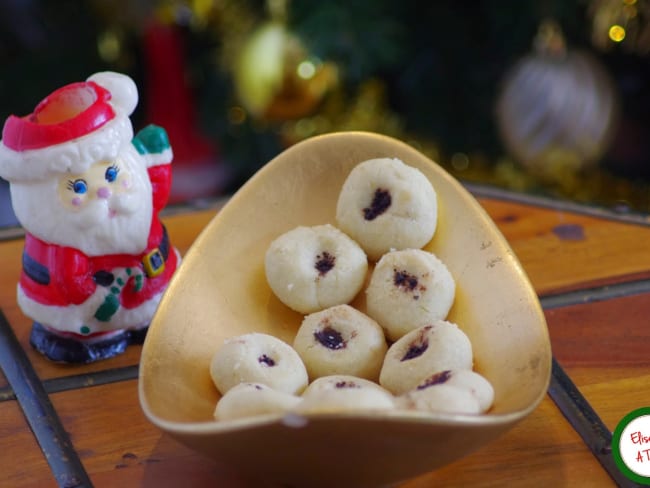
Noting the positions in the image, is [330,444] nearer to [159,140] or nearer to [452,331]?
[452,331]

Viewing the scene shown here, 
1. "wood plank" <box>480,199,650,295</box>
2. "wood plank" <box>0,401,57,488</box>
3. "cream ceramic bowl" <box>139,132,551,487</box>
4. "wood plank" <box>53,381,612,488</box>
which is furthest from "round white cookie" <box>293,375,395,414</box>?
"wood plank" <box>480,199,650,295</box>

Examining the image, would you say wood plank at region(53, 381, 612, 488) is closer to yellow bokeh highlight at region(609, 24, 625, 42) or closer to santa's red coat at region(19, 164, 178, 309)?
santa's red coat at region(19, 164, 178, 309)

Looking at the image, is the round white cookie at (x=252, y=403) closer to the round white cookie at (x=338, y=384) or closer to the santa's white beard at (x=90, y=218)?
the round white cookie at (x=338, y=384)

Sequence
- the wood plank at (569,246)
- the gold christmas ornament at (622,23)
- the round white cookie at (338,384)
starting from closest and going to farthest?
the round white cookie at (338,384)
the wood plank at (569,246)
the gold christmas ornament at (622,23)

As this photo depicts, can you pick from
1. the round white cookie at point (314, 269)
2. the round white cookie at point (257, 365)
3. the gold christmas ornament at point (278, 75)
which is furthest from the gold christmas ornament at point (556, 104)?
the round white cookie at point (257, 365)

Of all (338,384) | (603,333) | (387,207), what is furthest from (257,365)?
(603,333)

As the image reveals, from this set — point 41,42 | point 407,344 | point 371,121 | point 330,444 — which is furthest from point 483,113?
point 330,444
